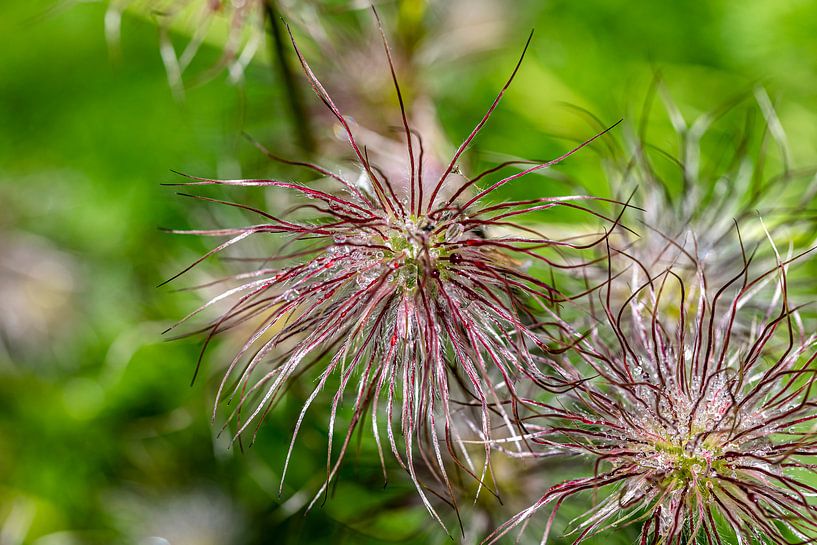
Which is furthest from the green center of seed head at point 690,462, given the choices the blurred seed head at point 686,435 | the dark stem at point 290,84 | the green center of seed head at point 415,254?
the dark stem at point 290,84

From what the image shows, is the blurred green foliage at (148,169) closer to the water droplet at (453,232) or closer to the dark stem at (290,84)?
the dark stem at (290,84)

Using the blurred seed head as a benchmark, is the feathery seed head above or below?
above

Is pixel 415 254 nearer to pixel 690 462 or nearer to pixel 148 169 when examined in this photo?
pixel 690 462

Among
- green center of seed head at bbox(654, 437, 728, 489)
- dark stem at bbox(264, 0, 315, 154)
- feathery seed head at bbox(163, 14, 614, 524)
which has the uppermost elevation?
dark stem at bbox(264, 0, 315, 154)

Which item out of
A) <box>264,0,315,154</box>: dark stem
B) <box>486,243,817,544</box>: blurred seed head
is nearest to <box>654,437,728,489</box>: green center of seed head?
<box>486,243,817,544</box>: blurred seed head

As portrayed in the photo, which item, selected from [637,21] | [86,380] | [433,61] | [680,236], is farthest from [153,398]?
[637,21]

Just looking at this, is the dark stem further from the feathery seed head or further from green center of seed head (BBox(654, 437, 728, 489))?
green center of seed head (BBox(654, 437, 728, 489))
